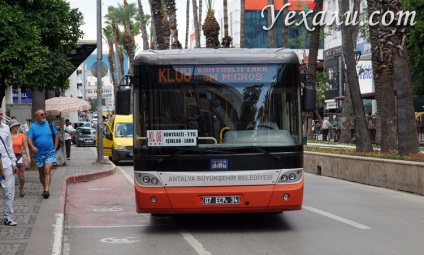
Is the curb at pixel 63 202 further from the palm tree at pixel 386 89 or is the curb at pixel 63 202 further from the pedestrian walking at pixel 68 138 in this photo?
the palm tree at pixel 386 89

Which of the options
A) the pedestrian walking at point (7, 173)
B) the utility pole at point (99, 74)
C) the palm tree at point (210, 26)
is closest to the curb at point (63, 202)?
the pedestrian walking at point (7, 173)

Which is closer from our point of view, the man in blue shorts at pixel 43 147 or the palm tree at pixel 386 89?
the man in blue shorts at pixel 43 147

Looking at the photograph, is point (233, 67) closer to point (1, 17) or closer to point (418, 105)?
point (1, 17)

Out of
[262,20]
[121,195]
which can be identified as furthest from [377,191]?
[262,20]

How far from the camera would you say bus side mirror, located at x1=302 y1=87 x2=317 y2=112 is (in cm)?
1145

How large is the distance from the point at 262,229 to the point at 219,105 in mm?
2011

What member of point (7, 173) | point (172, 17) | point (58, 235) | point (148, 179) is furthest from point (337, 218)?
point (172, 17)

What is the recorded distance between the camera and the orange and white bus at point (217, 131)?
36.2 feet

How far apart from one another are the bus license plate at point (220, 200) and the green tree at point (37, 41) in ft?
24.8

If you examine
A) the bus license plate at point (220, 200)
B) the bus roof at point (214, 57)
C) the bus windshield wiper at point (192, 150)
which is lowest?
the bus license plate at point (220, 200)

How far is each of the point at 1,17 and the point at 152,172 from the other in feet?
24.2

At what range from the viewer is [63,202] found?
14.4 meters

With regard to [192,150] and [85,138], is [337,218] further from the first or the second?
[85,138]

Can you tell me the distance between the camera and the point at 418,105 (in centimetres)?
5372
